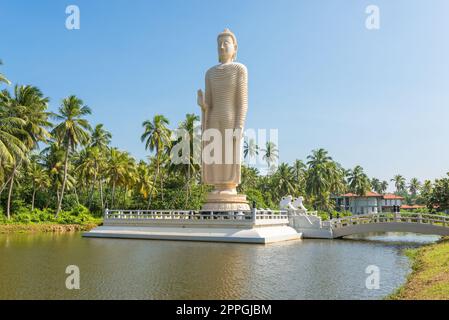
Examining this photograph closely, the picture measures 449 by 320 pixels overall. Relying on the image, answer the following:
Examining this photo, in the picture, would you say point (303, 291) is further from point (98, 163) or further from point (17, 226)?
point (98, 163)

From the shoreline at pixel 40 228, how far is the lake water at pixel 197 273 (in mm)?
12646

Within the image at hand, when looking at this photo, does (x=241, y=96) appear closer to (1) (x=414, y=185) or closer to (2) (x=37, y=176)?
(2) (x=37, y=176)

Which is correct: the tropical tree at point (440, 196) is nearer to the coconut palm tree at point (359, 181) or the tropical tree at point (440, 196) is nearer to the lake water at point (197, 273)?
the lake water at point (197, 273)

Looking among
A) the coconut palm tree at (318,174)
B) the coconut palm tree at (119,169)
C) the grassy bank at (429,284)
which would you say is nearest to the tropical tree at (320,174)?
the coconut palm tree at (318,174)

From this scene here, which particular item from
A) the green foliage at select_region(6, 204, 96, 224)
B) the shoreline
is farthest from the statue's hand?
the green foliage at select_region(6, 204, 96, 224)

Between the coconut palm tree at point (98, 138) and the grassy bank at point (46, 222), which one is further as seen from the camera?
the coconut palm tree at point (98, 138)

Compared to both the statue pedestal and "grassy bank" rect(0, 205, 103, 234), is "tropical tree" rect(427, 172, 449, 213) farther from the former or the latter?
"grassy bank" rect(0, 205, 103, 234)

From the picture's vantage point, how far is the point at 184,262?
1483 centimetres

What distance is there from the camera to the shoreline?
101ft

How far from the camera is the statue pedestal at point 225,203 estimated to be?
28.0 meters

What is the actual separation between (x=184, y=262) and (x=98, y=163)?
32.9 meters

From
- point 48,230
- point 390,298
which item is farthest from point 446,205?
point 48,230

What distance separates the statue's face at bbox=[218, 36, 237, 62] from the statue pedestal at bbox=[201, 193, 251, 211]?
10.3 m

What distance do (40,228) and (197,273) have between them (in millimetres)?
24248
